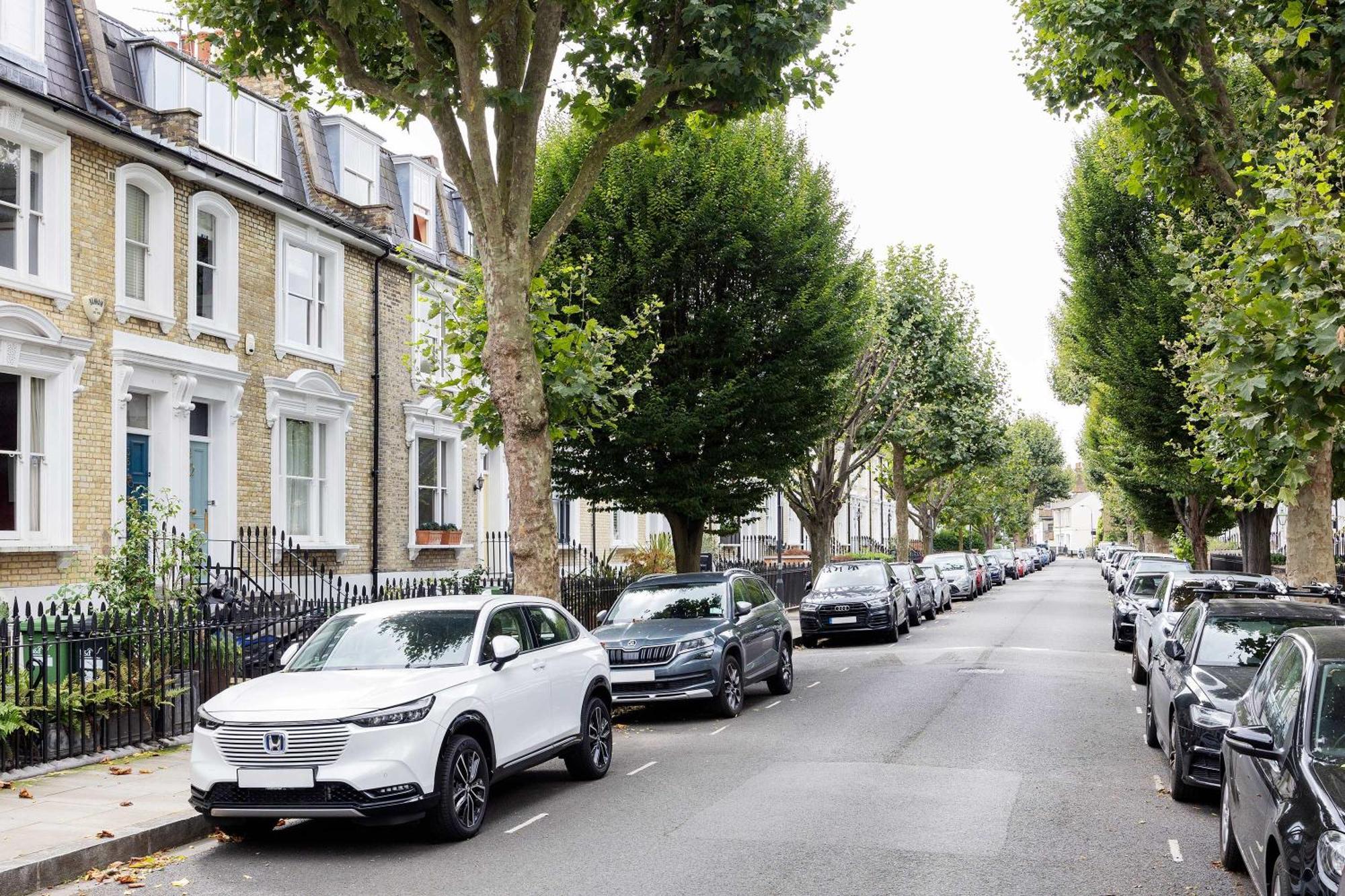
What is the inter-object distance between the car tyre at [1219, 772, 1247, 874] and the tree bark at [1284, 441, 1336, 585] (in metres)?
9.45

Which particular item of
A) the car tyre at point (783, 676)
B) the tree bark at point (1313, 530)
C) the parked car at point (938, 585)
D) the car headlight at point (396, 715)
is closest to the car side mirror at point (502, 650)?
the car headlight at point (396, 715)

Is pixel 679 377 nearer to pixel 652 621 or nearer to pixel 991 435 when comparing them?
pixel 652 621

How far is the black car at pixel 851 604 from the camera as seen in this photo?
23.2 metres

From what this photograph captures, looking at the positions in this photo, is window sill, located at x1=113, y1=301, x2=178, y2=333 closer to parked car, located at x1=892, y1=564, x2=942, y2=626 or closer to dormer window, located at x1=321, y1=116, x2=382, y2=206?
dormer window, located at x1=321, y1=116, x2=382, y2=206

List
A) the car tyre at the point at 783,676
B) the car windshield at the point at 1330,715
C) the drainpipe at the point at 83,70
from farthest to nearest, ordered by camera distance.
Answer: the drainpipe at the point at 83,70 → the car tyre at the point at 783,676 → the car windshield at the point at 1330,715

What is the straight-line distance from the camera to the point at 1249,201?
14914 mm

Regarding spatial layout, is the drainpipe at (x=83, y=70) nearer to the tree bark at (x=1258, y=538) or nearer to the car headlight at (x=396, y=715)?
the car headlight at (x=396, y=715)

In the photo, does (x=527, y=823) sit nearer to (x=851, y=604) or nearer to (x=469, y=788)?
(x=469, y=788)

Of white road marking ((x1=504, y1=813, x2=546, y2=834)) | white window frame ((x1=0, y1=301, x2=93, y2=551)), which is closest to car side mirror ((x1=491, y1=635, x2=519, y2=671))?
white road marking ((x1=504, y1=813, x2=546, y2=834))

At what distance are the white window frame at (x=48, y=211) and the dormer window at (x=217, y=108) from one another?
2.64 m

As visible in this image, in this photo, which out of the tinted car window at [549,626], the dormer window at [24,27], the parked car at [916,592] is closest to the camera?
the tinted car window at [549,626]

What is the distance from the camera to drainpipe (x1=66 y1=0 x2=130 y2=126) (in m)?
17.1

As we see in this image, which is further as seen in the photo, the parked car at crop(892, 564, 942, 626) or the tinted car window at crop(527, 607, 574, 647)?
the parked car at crop(892, 564, 942, 626)

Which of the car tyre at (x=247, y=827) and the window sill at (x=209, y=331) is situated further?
the window sill at (x=209, y=331)
